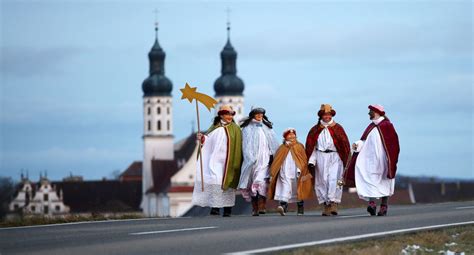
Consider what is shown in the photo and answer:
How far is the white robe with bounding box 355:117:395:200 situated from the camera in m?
22.9

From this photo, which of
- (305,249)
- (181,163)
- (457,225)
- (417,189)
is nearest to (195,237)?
(305,249)

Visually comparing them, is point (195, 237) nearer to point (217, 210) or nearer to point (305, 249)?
point (305, 249)

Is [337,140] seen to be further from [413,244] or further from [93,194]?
[93,194]

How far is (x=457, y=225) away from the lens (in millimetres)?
19453

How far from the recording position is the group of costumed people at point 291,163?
907 inches

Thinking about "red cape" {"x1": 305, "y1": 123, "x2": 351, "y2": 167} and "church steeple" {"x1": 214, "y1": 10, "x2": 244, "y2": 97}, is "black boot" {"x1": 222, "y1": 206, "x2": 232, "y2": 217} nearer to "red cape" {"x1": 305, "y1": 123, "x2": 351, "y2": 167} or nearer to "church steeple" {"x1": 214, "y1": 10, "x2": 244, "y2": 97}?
"red cape" {"x1": 305, "y1": 123, "x2": 351, "y2": 167}

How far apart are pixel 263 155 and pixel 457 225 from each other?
5.65 m

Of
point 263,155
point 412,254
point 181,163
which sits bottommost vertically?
point 412,254

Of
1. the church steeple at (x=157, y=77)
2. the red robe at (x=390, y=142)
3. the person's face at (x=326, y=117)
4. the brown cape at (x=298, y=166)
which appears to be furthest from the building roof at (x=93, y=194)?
the red robe at (x=390, y=142)

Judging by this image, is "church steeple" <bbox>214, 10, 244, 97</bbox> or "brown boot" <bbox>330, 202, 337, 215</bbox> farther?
"church steeple" <bbox>214, 10, 244, 97</bbox>

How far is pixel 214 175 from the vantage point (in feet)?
80.3

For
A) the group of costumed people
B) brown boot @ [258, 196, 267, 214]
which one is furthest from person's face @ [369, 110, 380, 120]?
brown boot @ [258, 196, 267, 214]

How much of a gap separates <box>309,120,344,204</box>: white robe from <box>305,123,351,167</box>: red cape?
0.05m

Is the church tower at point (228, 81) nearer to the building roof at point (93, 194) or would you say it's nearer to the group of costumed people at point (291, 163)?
the building roof at point (93, 194)
